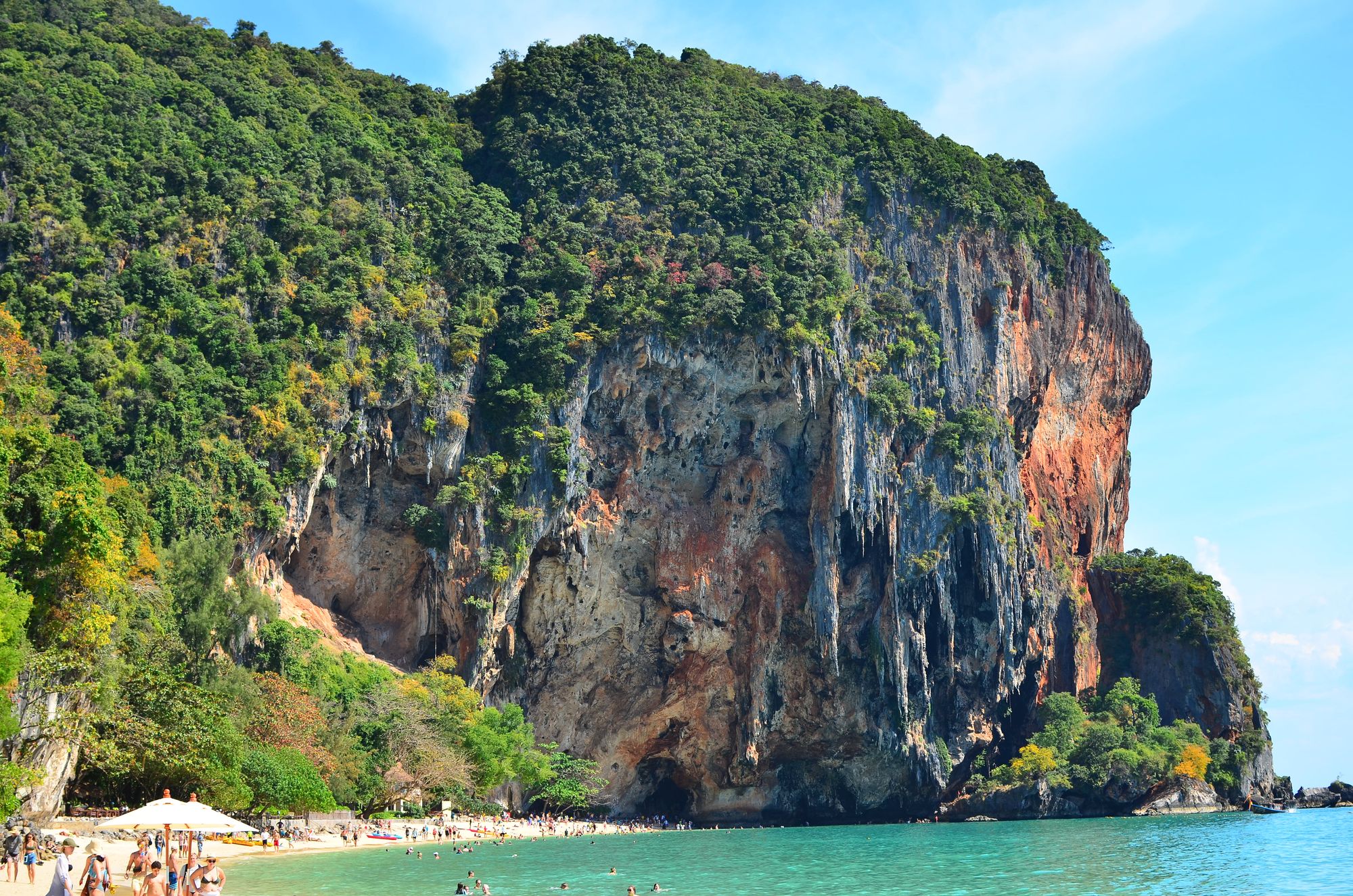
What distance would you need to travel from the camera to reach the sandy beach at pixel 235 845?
24094mm

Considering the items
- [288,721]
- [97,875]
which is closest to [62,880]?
[97,875]

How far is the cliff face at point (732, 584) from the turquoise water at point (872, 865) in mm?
8433

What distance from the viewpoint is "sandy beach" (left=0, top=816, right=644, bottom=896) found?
24094mm

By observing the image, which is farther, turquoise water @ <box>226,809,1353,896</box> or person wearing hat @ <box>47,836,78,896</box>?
turquoise water @ <box>226,809,1353,896</box>

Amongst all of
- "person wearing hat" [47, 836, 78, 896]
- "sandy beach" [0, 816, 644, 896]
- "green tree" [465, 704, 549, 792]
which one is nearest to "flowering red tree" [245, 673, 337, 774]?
"sandy beach" [0, 816, 644, 896]

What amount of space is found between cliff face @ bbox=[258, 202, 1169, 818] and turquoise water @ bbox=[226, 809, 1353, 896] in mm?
8433

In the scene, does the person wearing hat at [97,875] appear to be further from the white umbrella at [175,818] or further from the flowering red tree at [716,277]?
the flowering red tree at [716,277]

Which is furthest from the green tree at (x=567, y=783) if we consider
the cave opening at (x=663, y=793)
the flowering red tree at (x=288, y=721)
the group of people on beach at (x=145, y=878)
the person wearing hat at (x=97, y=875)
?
the person wearing hat at (x=97, y=875)

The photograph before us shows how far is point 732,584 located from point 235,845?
3104cm

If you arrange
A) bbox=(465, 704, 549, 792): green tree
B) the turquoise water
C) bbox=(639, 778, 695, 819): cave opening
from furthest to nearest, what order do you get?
bbox=(639, 778, 695, 819): cave opening
bbox=(465, 704, 549, 792): green tree
the turquoise water

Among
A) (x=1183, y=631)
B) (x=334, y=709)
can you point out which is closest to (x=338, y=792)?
(x=334, y=709)

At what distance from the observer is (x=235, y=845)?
117ft

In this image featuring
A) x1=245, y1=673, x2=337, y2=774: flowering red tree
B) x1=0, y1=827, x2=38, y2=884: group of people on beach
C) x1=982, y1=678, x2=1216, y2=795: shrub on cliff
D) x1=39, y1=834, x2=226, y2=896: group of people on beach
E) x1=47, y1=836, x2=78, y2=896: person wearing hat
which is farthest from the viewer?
x1=982, y1=678, x2=1216, y2=795: shrub on cliff

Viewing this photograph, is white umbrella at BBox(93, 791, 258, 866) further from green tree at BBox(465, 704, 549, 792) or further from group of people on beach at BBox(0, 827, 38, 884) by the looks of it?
green tree at BBox(465, 704, 549, 792)
